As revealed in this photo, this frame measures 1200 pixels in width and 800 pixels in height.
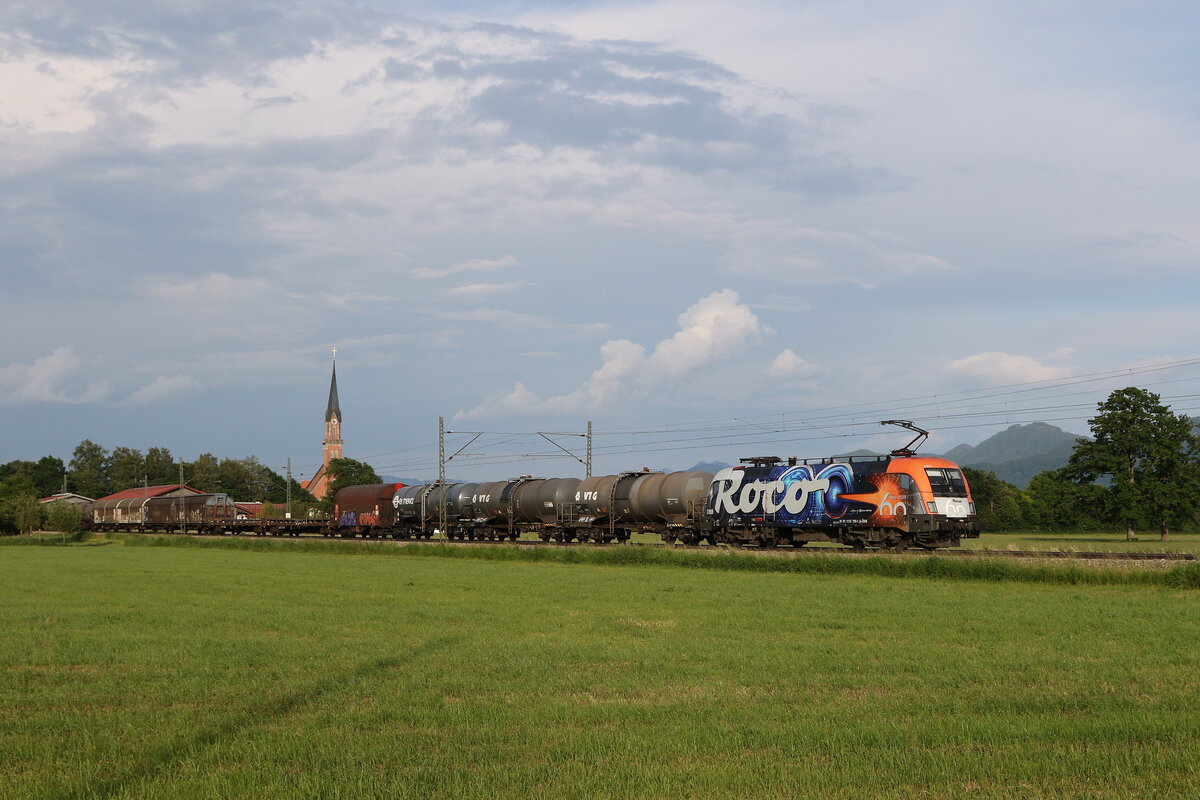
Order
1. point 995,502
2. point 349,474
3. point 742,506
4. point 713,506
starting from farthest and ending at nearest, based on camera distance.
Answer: point 349,474
point 995,502
point 713,506
point 742,506

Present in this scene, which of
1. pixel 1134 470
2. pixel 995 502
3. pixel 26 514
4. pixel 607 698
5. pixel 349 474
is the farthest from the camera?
pixel 349 474

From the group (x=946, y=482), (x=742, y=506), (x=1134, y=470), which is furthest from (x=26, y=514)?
(x=1134, y=470)

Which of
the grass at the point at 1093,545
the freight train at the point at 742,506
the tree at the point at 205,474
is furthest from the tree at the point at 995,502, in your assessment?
the tree at the point at 205,474

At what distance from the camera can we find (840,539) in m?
44.1

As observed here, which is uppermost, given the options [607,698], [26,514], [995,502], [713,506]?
[713,506]

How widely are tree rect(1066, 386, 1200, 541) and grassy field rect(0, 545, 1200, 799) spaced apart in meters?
52.8

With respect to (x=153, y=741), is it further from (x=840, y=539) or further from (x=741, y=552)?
(x=840, y=539)

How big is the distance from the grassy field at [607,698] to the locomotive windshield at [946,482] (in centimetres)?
1484

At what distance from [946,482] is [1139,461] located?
144ft

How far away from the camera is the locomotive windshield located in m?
41.5

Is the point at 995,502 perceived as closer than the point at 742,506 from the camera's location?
No

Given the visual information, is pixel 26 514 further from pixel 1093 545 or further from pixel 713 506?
pixel 1093 545

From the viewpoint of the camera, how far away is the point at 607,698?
13.4 m

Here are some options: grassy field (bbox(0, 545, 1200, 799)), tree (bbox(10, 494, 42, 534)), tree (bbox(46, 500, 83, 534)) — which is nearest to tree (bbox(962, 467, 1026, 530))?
grassy field (bbox(0, 545, 1200, 799))
